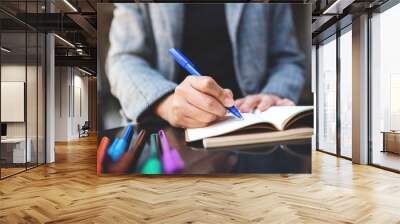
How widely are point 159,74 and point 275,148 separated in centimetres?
220

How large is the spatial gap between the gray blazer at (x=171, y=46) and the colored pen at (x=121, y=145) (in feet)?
0.71

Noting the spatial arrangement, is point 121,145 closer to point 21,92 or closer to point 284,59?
point 21,92

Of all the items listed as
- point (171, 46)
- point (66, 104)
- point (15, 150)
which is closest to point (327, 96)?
point (171, 46)

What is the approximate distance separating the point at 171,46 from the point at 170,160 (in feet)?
6.04

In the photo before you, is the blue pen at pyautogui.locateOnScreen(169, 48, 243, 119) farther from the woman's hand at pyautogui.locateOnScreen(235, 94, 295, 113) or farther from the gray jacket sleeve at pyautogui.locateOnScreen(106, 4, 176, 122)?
the woman's hand at pyautogui.locateOnScreen(235, 94, 295, 113)

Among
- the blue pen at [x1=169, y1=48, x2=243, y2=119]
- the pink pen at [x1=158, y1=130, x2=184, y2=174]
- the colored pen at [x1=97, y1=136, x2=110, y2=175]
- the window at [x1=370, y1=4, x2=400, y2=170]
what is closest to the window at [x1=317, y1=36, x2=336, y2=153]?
the window at [x1=370, y1=4, x2=400, y2=170]

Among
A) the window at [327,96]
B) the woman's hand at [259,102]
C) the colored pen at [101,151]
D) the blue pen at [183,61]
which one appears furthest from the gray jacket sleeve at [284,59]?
the window at [327,96]

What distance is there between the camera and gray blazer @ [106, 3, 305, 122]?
596cm

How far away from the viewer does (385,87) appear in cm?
724

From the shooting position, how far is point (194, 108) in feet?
19.3

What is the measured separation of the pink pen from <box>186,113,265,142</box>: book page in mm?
333

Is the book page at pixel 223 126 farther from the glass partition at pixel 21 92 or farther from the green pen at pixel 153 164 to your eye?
the glass partition at pixel 21 92

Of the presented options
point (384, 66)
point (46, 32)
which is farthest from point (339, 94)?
point (46, 32)

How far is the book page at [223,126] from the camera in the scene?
589 centimetres
